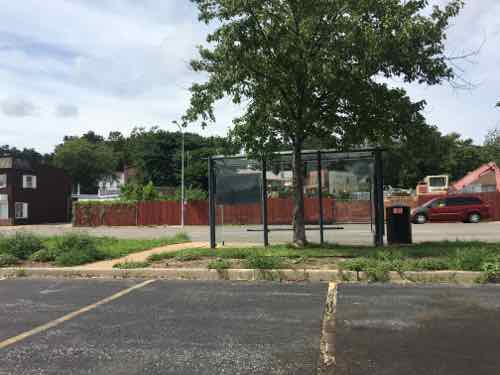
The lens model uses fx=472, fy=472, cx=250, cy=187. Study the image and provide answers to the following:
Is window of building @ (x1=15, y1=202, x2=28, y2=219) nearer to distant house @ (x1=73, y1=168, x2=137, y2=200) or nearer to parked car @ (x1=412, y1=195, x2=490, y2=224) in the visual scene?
distant house @ (x1=73, y1=168, x2=137, y2=200)

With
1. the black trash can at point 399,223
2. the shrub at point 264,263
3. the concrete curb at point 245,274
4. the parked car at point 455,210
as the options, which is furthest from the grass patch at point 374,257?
the parked car at point 455,210

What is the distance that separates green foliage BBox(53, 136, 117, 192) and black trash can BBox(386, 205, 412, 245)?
7753 cm

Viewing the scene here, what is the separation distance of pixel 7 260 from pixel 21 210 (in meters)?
42.6

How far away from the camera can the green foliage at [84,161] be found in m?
82.7

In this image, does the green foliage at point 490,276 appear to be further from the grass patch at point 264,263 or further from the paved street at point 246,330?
the grass patch at point 264,263

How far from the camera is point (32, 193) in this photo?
50375 millimetres

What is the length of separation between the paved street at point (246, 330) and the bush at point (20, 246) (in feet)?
11.7

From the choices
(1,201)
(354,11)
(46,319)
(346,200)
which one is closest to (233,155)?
(346,200)

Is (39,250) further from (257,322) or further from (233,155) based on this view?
(257,322)

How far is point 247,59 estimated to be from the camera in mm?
10453

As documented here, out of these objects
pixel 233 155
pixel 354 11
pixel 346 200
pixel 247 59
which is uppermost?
pixel 354 11

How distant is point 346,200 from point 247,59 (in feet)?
17.9

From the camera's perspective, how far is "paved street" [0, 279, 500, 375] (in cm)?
421

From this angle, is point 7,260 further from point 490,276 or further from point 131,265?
point 490,276
